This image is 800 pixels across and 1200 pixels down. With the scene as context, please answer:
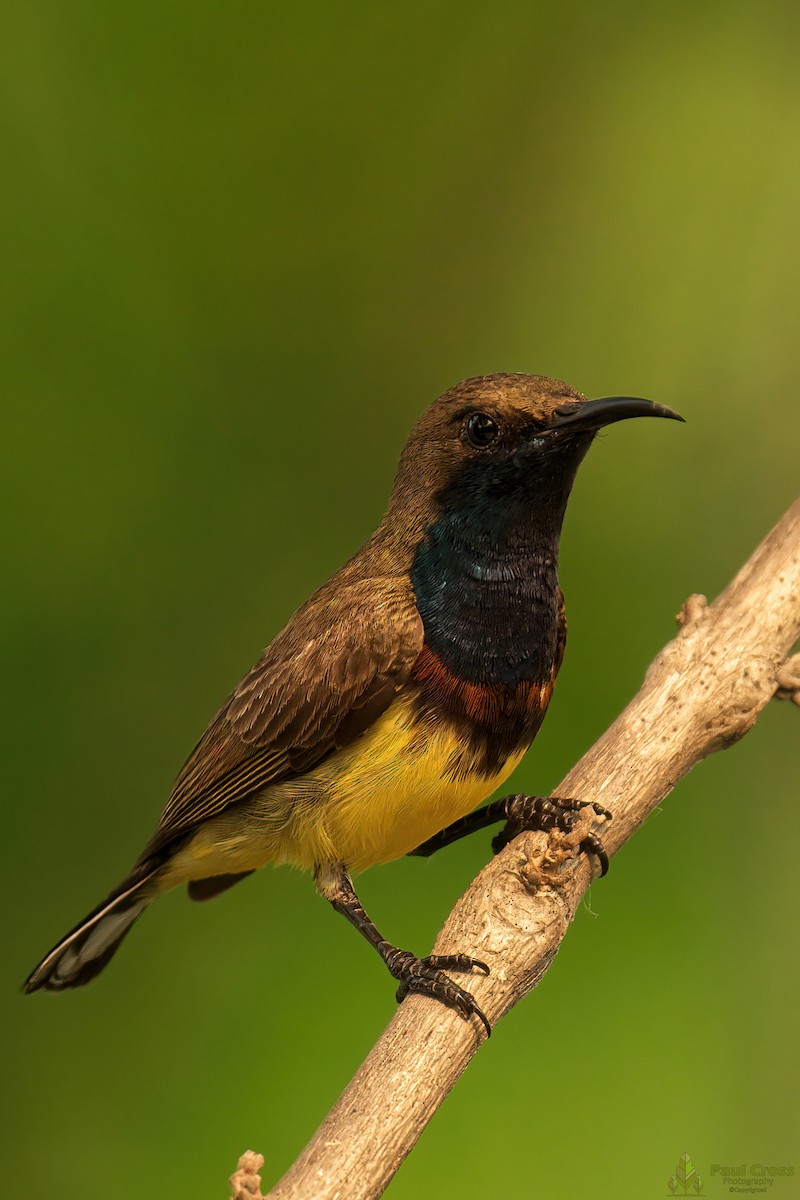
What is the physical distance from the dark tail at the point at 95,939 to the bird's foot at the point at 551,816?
2.20 feet

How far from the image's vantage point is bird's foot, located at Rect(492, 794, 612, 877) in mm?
2246

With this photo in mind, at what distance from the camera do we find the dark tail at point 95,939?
2.51 metres

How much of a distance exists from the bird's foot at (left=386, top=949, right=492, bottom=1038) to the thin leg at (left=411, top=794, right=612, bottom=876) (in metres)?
0.28

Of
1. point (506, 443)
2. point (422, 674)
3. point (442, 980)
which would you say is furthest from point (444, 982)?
point (506, 443)

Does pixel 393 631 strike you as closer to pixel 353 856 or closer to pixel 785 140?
pixel 353 856

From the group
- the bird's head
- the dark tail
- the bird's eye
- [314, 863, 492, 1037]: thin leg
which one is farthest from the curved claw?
the bird's eye

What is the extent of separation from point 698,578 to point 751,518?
206mm

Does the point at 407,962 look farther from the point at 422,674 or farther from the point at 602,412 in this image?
the point at 602,412

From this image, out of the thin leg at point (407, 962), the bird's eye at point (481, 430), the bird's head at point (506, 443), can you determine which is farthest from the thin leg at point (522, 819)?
the bird's eye at point (481, 430)

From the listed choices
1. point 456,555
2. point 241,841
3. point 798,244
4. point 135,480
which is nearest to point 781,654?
point 456,555

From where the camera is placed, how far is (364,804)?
233 cm

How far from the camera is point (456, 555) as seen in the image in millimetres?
2367

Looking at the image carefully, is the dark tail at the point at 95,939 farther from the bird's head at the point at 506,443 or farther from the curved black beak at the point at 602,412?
the curved black beak at the point at 602,412

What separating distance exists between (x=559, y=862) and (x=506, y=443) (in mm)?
683
